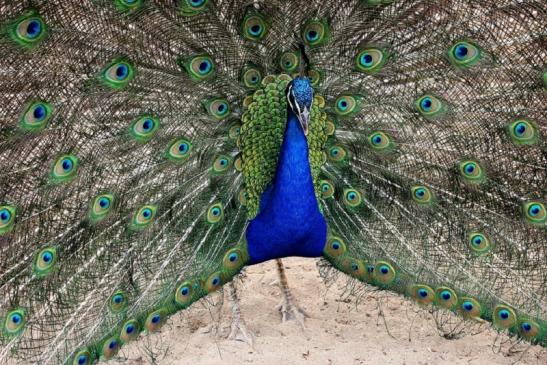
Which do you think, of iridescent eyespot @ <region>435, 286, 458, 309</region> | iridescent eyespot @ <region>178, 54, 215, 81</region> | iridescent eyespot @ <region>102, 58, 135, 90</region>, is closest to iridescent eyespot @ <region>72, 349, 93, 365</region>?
iridescent eyespot @ <region>102, 58, 135, 90</region>

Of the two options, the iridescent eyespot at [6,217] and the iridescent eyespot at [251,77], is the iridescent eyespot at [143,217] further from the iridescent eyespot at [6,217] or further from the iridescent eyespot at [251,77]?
the iridescent eyespot at [251,77]

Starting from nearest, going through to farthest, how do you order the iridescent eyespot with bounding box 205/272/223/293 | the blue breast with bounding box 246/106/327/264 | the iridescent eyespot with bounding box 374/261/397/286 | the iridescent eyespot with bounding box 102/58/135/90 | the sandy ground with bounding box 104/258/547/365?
the iridescent eyespot with bounding box 102/58/135/90 → the blue breast with bounding box 246/106/327/264 → the iridescent eyespot with bounding box 205/272/223/293 → the iridescent eyespot with bounding box 374/261/397/286 → the sandy ground with bounding box 104/258/547/365

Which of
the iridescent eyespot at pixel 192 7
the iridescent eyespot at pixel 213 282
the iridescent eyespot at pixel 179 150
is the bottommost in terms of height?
the iridescent eyespot at pixel 213 282

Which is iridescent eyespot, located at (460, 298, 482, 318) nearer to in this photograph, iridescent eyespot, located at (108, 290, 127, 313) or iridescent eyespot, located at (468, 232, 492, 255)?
iridescent eyespot, located at (468, 232, 492, 255)

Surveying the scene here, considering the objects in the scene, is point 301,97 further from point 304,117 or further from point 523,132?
point 523,132

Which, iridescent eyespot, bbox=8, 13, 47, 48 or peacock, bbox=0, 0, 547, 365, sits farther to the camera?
peacock, bbox=0, 0, 547, 365

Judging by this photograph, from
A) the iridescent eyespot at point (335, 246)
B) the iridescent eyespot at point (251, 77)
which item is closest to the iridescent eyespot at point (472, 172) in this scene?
the iridescent eyespot at point (335, 246)
